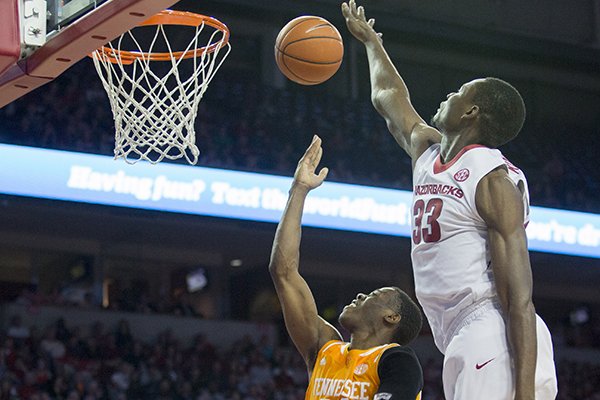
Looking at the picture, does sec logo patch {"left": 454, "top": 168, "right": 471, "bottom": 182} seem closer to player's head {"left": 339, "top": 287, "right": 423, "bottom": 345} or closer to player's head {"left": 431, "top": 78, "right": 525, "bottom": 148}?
player's head {"left": 431, "top": 78, "right": 525, "bottom": 148}

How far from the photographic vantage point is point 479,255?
2.47 metres

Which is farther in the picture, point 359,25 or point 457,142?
point 359,25

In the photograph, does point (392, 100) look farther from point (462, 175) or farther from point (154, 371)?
point (154, 371)

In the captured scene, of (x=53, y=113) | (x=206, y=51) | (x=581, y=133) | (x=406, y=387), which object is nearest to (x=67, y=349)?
(x=53, y=113)

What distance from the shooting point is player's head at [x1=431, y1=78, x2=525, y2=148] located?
2.58m

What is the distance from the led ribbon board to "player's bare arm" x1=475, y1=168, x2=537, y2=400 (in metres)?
7.96

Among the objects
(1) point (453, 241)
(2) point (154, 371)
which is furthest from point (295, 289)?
(2) point (154, 371)

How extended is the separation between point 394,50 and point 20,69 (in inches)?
508

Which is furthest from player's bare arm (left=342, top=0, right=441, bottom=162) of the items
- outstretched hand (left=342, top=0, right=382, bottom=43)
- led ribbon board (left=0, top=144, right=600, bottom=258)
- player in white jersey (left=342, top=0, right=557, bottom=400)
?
led ribbon board (left=0, top=144, right=600, bottom=258)

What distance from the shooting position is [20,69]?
11.0 feet

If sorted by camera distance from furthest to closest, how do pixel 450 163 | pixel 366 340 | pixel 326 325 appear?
pixel 326 325
pixel 366 340
pixel 450 163

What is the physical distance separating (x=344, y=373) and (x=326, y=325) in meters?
0.26

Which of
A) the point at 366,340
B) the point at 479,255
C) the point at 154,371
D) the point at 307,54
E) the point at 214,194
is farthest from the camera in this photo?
the point at 214,194

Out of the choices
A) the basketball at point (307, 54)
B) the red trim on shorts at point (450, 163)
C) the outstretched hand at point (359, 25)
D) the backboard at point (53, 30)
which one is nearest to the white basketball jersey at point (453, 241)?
the red trim on shorts at point (450, 163)
